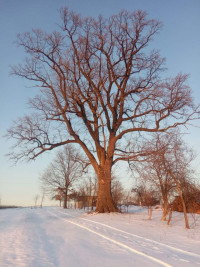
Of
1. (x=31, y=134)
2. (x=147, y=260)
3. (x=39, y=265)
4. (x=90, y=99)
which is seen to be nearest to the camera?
(x=39, y=265)

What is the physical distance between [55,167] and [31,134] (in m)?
35.5

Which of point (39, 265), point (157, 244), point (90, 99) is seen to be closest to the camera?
point (39, 265)

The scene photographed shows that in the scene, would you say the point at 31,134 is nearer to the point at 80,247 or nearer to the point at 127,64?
the point at 127,64

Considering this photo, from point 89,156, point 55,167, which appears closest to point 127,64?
point 89,156

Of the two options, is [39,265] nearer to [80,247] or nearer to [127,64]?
[80,247]

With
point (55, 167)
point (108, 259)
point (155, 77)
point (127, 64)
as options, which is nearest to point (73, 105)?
point (127, 64)

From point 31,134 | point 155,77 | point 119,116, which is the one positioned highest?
point 155,77

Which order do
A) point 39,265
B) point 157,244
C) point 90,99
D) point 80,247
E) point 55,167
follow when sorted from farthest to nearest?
1. point 55,167
2. point 90,99
3. point 157,244
4. point 80,247
5. point 39,265

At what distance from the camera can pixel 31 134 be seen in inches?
727

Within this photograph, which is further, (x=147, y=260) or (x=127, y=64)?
(x=127, y=64)

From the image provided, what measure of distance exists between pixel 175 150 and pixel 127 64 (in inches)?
334

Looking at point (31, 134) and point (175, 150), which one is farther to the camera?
point (31, 134)

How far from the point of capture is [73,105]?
63.1 feet

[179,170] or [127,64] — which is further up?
[127,64]
